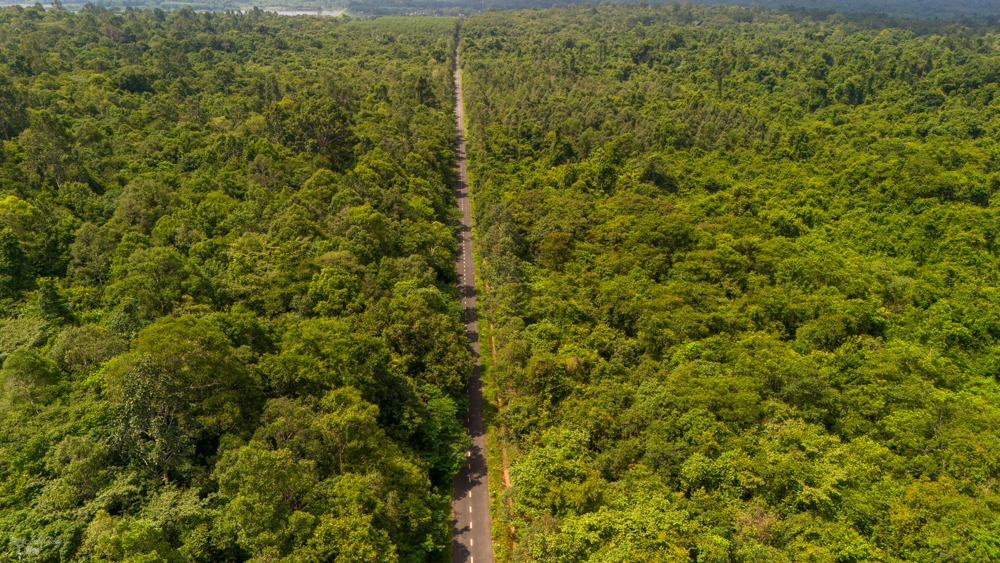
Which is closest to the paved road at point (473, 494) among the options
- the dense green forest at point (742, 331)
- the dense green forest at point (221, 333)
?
the dense green forest at point (221, 333)

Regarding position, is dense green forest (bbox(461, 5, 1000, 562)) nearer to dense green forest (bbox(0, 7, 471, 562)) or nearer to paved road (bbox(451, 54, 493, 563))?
paved road (bbox(451, 54, 493, 563))

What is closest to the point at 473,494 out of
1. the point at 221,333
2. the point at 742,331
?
the point at 221,333

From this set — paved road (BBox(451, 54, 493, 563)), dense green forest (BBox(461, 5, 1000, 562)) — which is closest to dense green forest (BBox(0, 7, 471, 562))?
paved road (BBox(451, 54, 493, 563))

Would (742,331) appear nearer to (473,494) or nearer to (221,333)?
(473,494)

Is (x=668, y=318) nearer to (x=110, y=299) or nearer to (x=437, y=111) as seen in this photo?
(x=110, y=299)

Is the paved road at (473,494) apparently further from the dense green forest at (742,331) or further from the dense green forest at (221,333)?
the dense green forest at (742,331)
